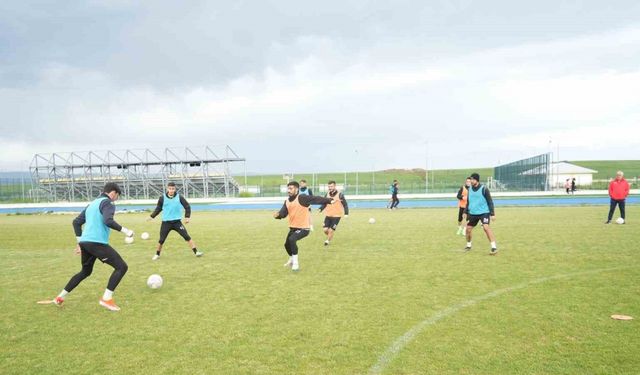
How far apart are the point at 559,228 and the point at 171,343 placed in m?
15.3

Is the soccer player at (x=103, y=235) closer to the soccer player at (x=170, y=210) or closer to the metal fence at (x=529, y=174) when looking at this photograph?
the soccer player at (x=170, y=210)

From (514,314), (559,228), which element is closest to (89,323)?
(514,314)

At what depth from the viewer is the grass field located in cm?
480

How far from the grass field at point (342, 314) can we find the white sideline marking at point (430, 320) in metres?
0.03

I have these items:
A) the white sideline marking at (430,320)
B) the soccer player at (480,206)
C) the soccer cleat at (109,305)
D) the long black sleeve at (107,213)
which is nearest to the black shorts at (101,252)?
the long black sleeve at (107,213)

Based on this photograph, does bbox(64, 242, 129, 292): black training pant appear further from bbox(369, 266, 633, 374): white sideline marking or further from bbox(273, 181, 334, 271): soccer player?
bbox(369, 266, 633, 374): white sideline marking

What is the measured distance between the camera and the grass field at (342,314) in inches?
189

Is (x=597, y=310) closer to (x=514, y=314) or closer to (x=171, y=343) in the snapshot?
(x=514, y=314)

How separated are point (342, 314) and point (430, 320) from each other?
4.06ft

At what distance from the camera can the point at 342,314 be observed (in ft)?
21.1

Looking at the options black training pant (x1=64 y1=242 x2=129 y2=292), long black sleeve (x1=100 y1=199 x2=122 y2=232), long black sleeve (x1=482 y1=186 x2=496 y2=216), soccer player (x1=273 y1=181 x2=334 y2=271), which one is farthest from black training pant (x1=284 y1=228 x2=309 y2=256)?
long black sleeve (x1=482 y1=186 x2=496 y2=216)

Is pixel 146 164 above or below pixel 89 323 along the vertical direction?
above

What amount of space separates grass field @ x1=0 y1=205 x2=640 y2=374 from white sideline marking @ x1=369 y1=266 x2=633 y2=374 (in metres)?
0.03

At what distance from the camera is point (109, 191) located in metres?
7.07
